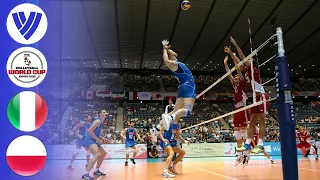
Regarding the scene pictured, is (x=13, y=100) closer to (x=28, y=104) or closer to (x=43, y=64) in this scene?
(x=28, y=104)

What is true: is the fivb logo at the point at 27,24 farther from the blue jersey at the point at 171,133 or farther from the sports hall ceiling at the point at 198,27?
the sports hall ceiling at the point at 198,27

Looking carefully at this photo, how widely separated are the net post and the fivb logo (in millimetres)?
2745

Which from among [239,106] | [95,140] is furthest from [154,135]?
[95,140]

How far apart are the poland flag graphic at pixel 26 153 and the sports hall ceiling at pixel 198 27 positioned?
12.5 metres

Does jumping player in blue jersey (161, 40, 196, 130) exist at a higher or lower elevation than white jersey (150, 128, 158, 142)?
higher

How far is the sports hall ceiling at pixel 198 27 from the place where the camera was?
18.7 metres

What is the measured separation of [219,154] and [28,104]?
16578 millimetres

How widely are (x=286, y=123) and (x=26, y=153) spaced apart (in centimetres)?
274

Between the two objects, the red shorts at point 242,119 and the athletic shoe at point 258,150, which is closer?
the athletic shoe at point 258,150

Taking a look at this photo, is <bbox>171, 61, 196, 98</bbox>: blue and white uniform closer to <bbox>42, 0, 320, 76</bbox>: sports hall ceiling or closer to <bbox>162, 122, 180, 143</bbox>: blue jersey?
<bbox>162, 122, 180, 143</bbox>: blue jersey

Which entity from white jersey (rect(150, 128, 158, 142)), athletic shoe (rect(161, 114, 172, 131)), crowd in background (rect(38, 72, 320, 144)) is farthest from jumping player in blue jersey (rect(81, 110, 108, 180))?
crowd in background (rect(38, 72, 320, 144))

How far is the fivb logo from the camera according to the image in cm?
212

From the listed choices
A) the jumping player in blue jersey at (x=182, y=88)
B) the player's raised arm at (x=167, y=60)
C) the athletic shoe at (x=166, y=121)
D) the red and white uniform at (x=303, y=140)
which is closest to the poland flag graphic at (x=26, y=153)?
the athletic shoe at (x=166, y=121)

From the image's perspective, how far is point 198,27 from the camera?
21.8 meters
